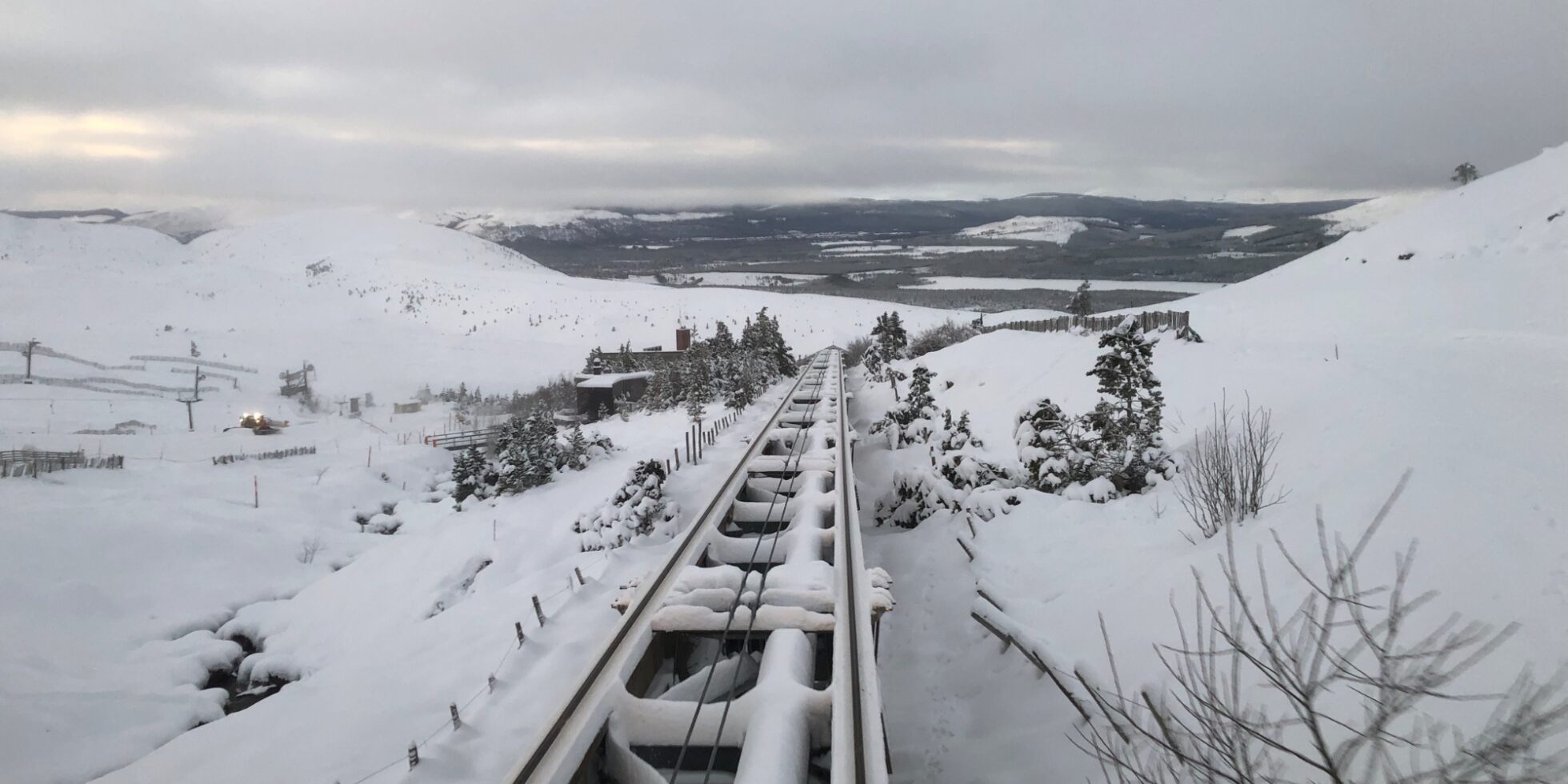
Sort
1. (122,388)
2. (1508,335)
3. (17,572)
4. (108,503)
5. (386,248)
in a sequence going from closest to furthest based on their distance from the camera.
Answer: (1508,335) < (17,572) < (108,503) < (122,388) < (386,248)

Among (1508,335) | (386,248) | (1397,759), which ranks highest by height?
(386,248)

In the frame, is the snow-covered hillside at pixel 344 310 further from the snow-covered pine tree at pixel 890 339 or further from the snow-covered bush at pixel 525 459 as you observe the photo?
the snow-covered bush at pixel 525 459

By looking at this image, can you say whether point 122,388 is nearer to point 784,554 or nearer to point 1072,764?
point 784,554

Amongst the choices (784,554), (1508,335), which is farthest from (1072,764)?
(1508,335)

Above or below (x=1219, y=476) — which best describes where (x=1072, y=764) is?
below

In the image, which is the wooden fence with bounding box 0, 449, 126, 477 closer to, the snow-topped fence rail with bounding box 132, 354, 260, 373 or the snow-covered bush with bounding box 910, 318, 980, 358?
the snow-topped fence rail with bounding box 132, 354, 260, 373

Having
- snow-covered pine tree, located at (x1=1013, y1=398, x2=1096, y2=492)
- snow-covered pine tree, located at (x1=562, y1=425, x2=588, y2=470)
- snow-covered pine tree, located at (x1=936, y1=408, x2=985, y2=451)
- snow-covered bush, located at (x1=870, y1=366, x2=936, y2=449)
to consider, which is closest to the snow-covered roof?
snow-covered pine tree, located at (x1=562, y1=425, x2=588, y2=470)
